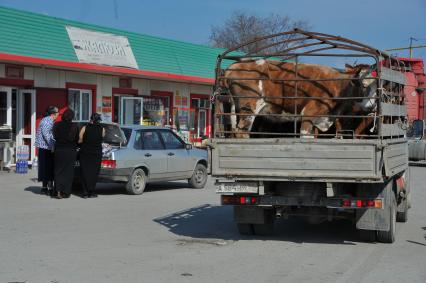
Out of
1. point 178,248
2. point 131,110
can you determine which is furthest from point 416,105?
point 178,248

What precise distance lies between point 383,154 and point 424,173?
55.4 feet

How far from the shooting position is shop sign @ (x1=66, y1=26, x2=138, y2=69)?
65.5 ft

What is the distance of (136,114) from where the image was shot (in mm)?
22969

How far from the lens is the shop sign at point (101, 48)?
1995cm

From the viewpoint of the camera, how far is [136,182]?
47.1 ft

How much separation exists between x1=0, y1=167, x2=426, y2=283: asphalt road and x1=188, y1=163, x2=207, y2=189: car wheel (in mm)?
3394

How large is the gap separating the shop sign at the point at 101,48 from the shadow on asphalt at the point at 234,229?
9665 millimetres

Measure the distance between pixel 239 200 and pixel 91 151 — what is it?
5.57m

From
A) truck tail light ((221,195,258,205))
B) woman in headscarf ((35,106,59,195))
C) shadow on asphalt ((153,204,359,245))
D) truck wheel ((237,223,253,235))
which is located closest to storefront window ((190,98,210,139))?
woman in headscarf ((35,106,59,195))

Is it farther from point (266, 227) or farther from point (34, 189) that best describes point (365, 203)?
point (34, 189)

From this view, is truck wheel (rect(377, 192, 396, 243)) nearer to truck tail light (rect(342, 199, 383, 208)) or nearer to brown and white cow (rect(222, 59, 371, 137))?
truck tail light (rect(342, 199, 383, 208))

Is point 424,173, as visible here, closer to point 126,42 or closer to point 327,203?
point 126,42

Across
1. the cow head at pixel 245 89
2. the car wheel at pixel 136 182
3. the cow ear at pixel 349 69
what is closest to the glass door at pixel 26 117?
the car wheel at pixel 136 182

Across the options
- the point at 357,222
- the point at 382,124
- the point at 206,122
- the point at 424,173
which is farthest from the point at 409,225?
the point at 206,122
